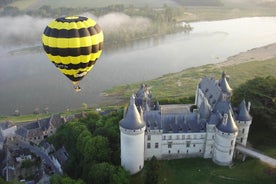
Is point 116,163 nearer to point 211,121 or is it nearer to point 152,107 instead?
point 152,107

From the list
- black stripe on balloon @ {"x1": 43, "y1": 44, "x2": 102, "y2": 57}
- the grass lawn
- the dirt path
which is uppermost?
black stripe on balloon @ {"x1": 43, "y1": 44, "x2": 102, "y2": 57}

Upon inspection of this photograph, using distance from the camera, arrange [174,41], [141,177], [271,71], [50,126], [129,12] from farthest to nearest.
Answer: [129,12] < [174,41] < [271,71] < [50,126] < [141,177]

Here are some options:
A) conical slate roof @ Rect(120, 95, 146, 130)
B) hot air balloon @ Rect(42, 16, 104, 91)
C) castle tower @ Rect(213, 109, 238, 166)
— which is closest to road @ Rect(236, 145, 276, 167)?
castle tower @ Rect(213, 109, 238, 166)

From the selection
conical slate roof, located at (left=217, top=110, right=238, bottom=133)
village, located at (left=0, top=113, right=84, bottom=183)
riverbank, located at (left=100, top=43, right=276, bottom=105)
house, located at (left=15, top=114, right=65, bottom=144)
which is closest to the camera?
conical slate roof, located at (left=217, top=110, right=238, bottom=133)

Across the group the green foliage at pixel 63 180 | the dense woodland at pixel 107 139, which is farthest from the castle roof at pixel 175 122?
the green foliage at pixel 63 180

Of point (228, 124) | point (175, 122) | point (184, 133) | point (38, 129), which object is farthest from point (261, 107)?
point (38, 129)

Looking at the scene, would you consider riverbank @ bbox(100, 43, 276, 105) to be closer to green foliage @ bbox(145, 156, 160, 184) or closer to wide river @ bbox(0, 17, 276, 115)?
wide river @ bbox(0, 17, 276, 115)

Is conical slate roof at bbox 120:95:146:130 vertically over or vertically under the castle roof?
over

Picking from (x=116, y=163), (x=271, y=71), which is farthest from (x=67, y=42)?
(x=271, y=71)
